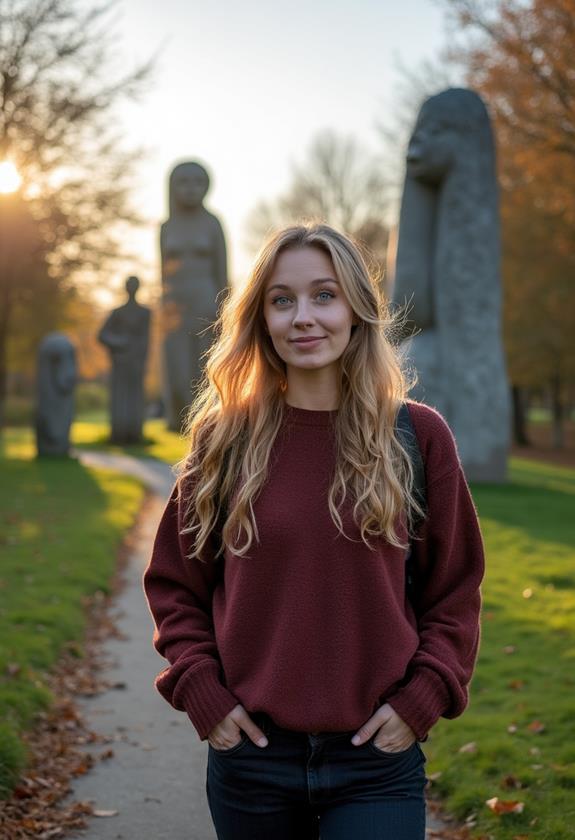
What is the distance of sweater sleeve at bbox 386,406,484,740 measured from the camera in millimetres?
2332

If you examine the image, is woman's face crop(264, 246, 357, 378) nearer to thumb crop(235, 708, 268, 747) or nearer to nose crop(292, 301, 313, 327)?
nose crop(292, 301, 313, 327)

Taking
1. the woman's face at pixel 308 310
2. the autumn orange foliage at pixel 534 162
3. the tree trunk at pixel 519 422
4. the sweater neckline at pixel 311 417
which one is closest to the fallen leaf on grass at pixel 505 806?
the sweater neckline at pixel 311 417

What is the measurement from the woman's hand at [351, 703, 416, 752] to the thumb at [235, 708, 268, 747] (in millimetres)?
216

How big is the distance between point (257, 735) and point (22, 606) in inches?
201

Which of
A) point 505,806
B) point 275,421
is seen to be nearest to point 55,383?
point 505,806

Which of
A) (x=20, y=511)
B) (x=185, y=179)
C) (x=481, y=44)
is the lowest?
(x=20, y=511)

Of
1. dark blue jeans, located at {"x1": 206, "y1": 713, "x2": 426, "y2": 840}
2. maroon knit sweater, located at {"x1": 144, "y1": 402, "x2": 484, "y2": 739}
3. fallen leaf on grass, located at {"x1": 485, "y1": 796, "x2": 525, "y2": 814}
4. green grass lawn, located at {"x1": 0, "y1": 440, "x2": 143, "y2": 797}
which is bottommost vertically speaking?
green grass lawn, located at {"x1": 0, "y1": 440, "x2": 143, "y2": 797}

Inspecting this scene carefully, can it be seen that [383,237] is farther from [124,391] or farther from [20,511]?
[20,511]

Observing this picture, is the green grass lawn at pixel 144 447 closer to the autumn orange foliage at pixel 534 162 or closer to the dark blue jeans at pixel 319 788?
the autumn orange foliage at pixel 534 162

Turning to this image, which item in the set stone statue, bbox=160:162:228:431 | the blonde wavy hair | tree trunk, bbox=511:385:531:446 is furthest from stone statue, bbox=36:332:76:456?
tree trunk, bbox=511:385:531:446

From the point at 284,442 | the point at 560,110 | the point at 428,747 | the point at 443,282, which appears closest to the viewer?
the point at 284,442

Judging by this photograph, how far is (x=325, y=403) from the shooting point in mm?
2580

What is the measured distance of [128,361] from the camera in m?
21.9

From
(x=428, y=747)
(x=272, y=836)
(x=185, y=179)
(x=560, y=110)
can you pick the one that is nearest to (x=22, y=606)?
(x=428, y=747)
